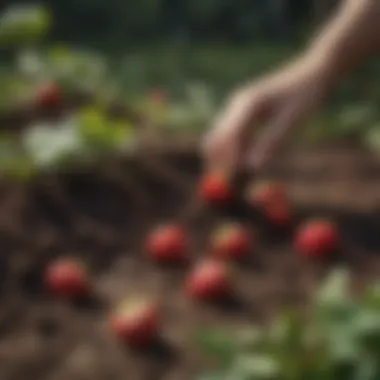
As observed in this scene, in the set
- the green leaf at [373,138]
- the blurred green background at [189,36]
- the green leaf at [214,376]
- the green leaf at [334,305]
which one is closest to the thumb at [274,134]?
the green leaf at [334,305]

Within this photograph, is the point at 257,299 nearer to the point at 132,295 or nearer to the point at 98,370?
the point at 132,295

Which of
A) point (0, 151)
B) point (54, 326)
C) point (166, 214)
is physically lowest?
point (54, 326)

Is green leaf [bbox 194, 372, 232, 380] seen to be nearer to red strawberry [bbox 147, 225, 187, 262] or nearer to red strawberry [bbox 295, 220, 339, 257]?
red strawberry [bbox 147, 225, 187, 262]

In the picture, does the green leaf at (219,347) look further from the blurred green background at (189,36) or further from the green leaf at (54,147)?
the blurred green background at (189,36)

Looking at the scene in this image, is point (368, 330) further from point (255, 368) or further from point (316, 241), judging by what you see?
point (316, 241)

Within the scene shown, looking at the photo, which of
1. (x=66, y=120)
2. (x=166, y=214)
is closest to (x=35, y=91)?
(x=66, y=120)

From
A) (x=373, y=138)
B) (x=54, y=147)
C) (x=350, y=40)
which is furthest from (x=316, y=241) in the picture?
(x=373, y=138)
